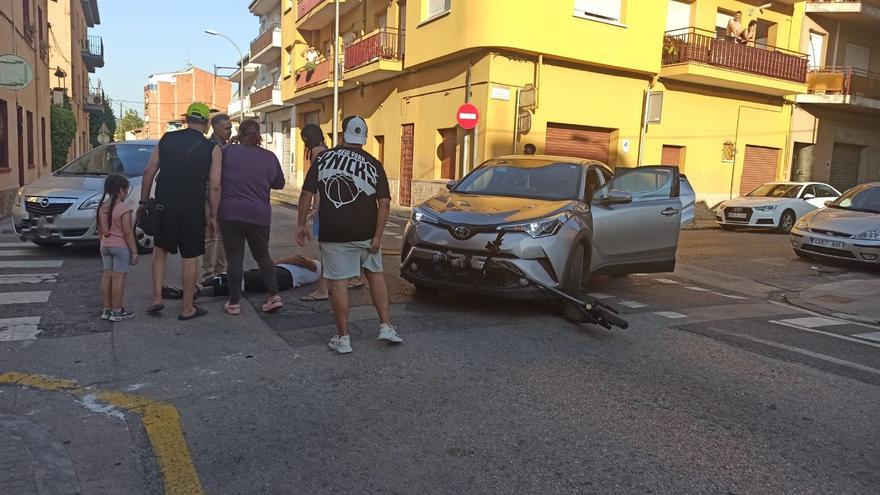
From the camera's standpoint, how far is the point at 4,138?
14.7 meters

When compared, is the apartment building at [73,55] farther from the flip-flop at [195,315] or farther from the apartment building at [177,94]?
the apartment building at [177,94]

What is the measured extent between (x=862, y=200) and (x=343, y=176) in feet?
34.9

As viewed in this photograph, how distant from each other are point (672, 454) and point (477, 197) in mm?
3904

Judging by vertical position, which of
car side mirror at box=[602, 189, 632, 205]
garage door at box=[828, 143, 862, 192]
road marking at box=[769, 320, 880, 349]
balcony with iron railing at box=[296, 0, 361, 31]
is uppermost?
balcony with iron railing at box=[296, 0, 361, 31]

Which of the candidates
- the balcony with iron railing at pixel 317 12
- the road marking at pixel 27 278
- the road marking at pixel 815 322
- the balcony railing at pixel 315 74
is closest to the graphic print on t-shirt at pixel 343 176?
the road marking at pixel 27 278

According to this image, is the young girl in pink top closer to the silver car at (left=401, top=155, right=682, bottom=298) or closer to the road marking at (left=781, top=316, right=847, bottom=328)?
the silver car at (left=401, top=155, right=682, bottom=298)

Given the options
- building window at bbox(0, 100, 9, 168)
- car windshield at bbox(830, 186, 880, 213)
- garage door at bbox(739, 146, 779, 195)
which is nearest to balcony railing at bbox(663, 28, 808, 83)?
garage door at bbox(739, 146, 779, 195)

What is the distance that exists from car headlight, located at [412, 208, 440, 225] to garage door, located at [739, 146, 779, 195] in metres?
18.9

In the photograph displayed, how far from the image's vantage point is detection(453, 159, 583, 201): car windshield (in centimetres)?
686

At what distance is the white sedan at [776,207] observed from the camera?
17094 millimetres

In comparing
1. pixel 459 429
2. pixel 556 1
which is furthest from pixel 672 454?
pixel 556 1

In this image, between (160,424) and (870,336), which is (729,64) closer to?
(870,336)

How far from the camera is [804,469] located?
10.5 ft

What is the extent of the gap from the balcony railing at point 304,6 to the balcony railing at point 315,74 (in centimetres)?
225
